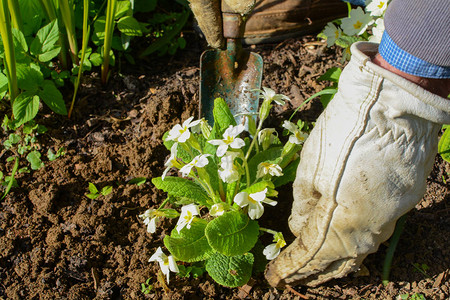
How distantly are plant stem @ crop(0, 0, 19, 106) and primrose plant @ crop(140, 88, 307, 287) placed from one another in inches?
30.8

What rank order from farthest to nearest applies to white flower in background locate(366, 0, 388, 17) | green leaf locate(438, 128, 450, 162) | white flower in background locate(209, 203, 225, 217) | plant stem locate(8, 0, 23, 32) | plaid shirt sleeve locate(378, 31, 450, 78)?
1. plant stem locate(8, 0, 23, 32)
2. green leaf locate(438, 128, 450, 162)
3. white flower in background locate(366, 0, 388, 17)
4. white flower in background locate(209, 203, 225, 217)
5. plaid shirt sleeve locate(378, 31, 450, 78)

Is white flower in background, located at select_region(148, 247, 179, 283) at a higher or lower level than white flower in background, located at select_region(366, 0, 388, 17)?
lower

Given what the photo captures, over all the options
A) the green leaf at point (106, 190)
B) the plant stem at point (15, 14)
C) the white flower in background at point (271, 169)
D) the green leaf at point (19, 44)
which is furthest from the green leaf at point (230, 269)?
the plant stem at point (15, 14)

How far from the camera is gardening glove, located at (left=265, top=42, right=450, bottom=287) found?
3.82 feet

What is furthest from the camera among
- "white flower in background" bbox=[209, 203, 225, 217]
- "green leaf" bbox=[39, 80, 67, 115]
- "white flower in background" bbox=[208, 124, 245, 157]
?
"green leaf" bbox=[39, 80, 67, 115]

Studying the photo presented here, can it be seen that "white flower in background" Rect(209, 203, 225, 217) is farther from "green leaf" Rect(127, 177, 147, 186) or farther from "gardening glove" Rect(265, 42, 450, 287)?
"green leaf" Rect(127, 177, 147, 186)

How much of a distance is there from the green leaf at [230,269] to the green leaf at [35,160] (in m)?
0.97

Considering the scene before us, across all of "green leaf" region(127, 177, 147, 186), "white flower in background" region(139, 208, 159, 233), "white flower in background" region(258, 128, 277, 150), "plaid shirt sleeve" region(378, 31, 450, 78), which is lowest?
"green leaf" region(127, 177, 147, 186)

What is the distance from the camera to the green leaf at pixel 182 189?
170 centimetres

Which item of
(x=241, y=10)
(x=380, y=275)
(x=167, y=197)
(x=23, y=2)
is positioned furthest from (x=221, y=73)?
(x=380, y=275)

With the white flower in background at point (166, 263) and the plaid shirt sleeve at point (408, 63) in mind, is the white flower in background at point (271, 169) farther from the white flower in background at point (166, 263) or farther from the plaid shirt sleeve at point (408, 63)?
the plaid shirt sleeve at point (408, 63)

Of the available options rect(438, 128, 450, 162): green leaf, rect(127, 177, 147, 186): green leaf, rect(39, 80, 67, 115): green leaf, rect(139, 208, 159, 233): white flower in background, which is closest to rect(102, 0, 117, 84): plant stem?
rect(39, 80, 67, 115): green leaf

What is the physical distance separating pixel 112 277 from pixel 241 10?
121 cm

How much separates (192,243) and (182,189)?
204 millimetres
